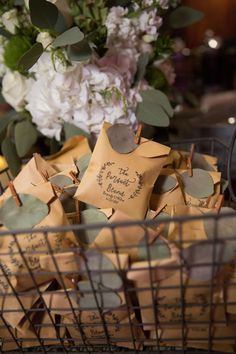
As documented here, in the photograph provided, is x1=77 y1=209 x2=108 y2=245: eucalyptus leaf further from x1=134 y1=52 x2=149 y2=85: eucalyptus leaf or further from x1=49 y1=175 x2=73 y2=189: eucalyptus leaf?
x1=134 y1=52 x2=149 y2=85: eucalyptus leaf

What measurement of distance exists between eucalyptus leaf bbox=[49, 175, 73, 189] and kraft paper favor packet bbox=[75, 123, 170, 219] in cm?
4

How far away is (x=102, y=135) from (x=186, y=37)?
2.84 m

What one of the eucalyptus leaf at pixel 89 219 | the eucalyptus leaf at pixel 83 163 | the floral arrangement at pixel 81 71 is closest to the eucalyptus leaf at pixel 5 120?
the floral arrangement at pixel 81 71

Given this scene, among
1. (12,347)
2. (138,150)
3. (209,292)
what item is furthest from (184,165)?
(12,347)

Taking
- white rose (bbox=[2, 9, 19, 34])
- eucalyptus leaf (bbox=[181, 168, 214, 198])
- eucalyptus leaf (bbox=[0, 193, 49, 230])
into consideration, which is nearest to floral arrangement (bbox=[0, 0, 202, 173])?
white rose (bbox=[2, 9, 19, 34])

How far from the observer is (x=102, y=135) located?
1.65 ft

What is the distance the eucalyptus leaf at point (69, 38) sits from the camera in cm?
52

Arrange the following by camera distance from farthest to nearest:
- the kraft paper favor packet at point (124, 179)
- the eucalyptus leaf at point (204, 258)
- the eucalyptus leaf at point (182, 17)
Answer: the eucalyptus leaf at point (182, 17), the kraft paper favor packet at point (124, 179), the eucalyptus leaf at point (204, 258)

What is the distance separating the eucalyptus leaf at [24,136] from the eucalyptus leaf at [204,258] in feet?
1.38

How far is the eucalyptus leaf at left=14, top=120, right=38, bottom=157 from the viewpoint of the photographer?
685mm

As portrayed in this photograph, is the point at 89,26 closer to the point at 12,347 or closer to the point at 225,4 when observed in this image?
the point at 12,347

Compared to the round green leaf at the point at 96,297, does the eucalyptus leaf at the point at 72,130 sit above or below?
above

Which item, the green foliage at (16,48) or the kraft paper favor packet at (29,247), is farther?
the green foliage at (16,48)

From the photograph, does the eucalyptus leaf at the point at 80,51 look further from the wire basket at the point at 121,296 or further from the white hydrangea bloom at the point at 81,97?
the wire basket at the point at 121,296
